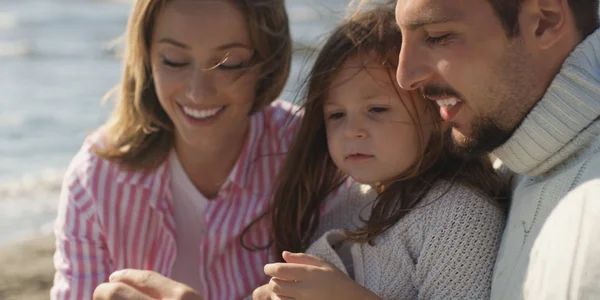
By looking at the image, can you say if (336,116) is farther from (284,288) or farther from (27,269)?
(27,269)

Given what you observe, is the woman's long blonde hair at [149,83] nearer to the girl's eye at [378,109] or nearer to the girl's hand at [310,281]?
the girl's eye at [378,109]

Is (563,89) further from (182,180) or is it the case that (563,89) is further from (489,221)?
(182,180)

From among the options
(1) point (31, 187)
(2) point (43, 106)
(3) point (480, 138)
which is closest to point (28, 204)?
(1) point (31, 187)

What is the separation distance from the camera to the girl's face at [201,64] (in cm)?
338

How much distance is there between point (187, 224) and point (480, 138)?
1.57m

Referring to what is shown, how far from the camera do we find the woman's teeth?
3455 mm

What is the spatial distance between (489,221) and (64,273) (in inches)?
72.0

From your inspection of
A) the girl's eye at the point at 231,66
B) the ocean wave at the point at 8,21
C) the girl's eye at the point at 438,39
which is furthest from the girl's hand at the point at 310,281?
the ocean wave at the point at 8,21

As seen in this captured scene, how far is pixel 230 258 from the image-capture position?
3656 mm

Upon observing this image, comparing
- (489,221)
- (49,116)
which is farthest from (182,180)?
(49,116)

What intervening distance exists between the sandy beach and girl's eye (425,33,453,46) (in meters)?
3.65

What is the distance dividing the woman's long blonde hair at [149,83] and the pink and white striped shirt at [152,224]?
0.07 metres

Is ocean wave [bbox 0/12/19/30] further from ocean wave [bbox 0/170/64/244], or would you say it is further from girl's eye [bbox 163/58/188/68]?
girl's eye [bbox 163/58/188/68]

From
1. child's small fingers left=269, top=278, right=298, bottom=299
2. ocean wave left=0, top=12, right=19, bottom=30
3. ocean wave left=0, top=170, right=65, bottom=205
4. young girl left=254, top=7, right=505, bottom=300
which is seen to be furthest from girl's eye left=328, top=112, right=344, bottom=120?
ocean wave left=0, top=12, right=19, bottom=30
